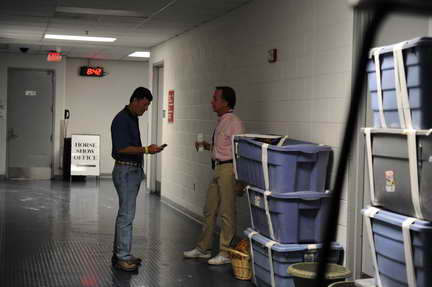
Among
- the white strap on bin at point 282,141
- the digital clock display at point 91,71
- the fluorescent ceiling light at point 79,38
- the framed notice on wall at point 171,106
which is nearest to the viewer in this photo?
the white strap on bin at point 282,141

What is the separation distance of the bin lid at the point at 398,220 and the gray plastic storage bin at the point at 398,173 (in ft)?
0.09

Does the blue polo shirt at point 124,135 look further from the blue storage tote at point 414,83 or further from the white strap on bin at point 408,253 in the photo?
the white strap on bin at point 408,253

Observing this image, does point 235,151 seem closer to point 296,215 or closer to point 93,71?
point 296,215

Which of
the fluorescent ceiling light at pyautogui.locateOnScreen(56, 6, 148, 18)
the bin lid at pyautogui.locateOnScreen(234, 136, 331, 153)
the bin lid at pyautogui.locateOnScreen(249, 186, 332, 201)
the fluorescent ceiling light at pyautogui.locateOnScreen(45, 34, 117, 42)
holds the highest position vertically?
the fluorescent ceiling light at pyautogui.locateOnScreen(45, 34, 117, 42)

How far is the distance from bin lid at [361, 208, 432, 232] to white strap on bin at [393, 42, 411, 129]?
497 mm

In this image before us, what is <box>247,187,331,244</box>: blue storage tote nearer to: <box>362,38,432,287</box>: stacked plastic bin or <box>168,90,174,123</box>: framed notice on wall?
<box>362,38,432,287</box>: stacked plastic bin

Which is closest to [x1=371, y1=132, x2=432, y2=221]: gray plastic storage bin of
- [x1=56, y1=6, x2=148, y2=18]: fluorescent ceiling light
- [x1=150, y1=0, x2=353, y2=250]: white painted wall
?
[x1=150, y1=0, x2=353, y2=250]: white painted wall

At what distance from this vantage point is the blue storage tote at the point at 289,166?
451 cm

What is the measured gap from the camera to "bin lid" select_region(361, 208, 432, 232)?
10.5ft

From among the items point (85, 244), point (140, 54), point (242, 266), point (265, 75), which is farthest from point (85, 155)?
point (242, 266)

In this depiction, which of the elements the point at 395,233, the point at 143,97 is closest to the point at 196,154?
the point at 143,97

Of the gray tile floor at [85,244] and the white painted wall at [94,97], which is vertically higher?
the white painted wall at [94,97]

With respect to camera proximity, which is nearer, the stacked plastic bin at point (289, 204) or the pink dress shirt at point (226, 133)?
the stacked plastic bin at point (289, 204)

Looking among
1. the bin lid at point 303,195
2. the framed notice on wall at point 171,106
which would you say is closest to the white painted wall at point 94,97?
the framed notice on wall at point 171,106
